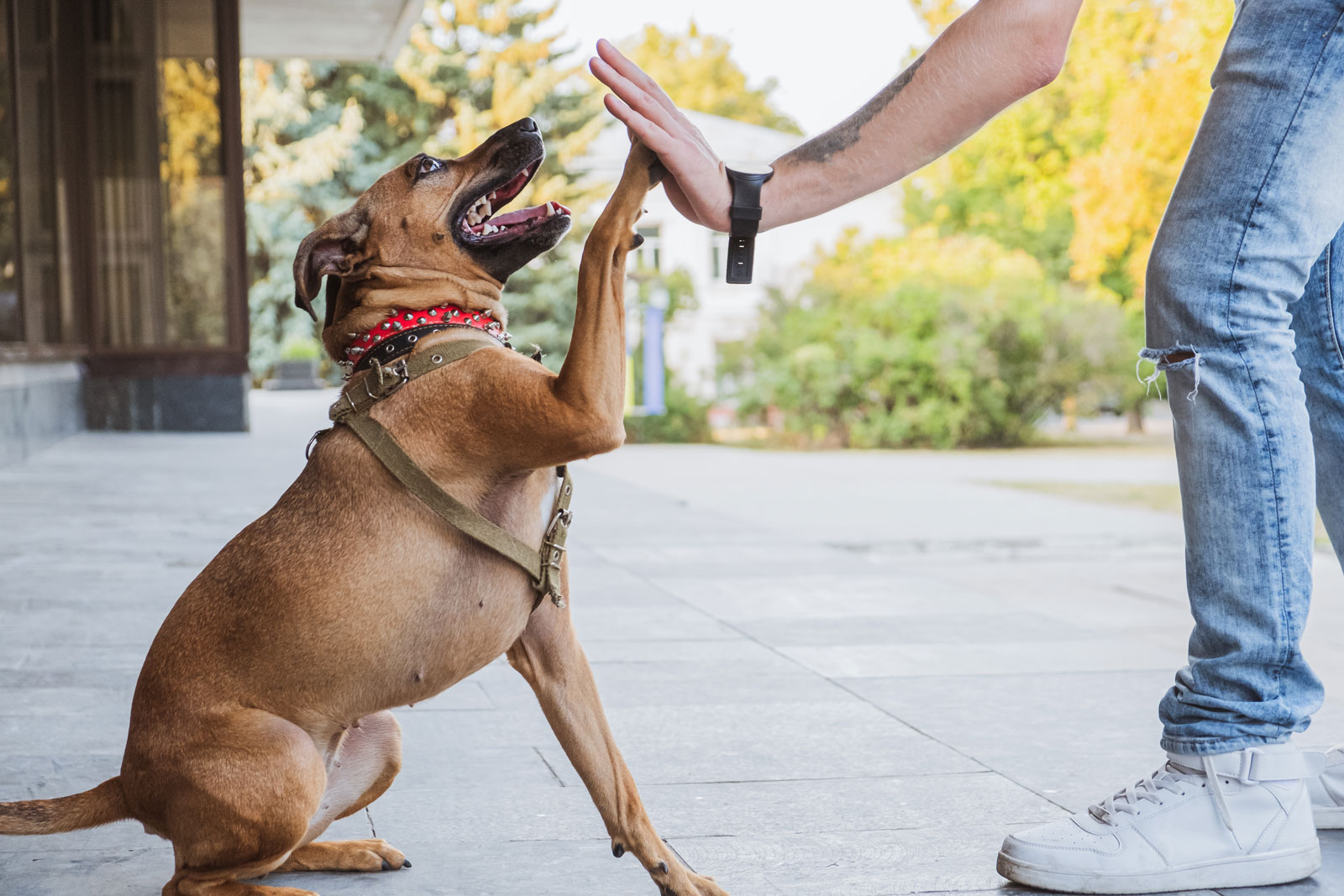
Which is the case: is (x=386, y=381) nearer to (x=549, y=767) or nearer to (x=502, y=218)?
(x=502, y=218)

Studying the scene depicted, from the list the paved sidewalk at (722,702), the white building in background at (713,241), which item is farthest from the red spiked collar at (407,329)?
the white building in background at (713,241)

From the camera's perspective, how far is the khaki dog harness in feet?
7.21

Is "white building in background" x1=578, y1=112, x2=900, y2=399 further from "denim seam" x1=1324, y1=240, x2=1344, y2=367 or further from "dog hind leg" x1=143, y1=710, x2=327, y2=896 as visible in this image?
"dog hind leg" x1=143, y1=710, x2=327, y2=896

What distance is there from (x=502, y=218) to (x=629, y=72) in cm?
47

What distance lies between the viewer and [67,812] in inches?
87.4

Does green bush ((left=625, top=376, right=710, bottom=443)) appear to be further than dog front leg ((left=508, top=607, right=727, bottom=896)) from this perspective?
Yes

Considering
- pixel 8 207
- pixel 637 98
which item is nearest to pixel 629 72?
pixel 637 98

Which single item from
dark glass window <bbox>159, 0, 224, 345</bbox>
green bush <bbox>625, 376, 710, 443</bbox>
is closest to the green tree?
green bush <bbox>625, 376, 710, 443</bbox>

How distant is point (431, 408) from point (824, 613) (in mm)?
3431

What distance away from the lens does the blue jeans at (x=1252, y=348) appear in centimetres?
226

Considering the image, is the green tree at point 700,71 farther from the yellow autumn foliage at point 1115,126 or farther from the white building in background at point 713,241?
the yellow autumn foliage at point 1115,126

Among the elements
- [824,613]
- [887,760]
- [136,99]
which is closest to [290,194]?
[136,99]

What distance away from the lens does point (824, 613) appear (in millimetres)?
5406

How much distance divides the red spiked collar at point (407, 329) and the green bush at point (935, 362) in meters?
19.0
